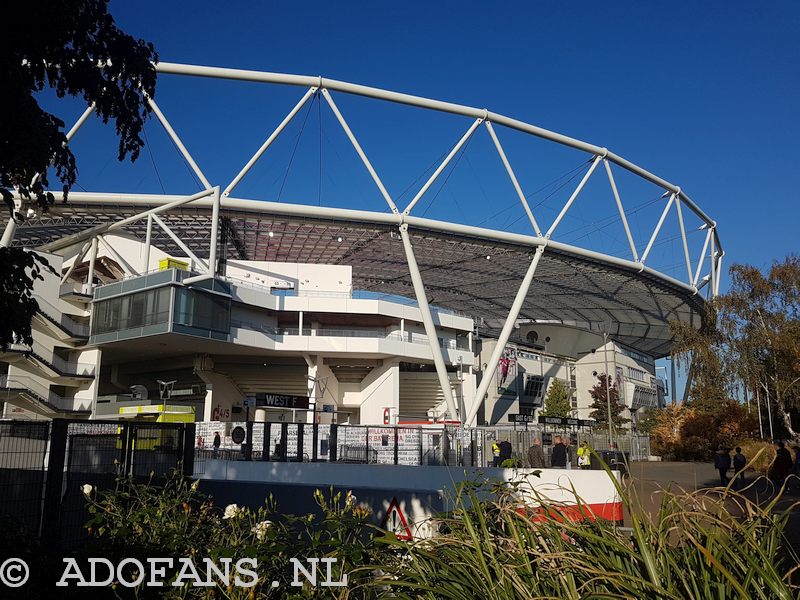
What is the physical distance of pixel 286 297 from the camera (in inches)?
2216

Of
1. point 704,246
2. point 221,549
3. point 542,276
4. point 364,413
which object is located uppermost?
point 704,246

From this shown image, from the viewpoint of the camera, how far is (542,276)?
66812mm

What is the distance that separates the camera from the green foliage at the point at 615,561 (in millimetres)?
3330

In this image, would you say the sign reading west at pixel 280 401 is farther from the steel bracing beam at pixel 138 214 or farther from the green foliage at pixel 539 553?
the green foliage at pixel 539 553

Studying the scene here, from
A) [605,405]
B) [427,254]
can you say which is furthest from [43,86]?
[605,405]

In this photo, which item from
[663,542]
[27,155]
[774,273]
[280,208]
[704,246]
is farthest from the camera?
[704,246]

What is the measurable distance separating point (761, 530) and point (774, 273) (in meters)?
53.5

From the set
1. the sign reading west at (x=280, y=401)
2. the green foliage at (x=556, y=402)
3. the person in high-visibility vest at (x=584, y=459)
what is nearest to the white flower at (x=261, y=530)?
the person in high-visibility vest at (x=584, y=459)

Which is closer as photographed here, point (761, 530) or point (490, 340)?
point (761, 530)

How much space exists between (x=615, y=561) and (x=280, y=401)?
28.4 meters

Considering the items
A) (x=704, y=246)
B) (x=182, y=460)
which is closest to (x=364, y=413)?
(x=704, y=246)

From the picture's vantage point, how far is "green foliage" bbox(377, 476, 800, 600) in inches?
131

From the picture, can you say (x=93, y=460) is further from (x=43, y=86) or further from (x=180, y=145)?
(x=180, y=145)

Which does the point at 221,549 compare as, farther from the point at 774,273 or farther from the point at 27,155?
the point at 774,273
